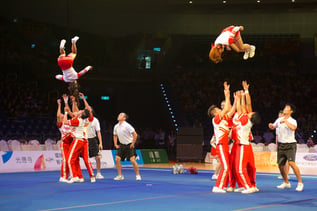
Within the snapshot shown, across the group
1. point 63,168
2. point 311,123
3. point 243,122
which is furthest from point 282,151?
point 311,123

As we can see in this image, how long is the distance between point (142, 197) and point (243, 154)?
8.43 ft

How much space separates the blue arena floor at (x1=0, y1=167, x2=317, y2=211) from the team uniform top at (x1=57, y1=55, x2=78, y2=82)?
267 cm

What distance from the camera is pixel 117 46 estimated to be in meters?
36.2

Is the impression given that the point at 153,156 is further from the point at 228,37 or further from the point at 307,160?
the point at 228,37

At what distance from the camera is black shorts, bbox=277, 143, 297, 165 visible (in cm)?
1262

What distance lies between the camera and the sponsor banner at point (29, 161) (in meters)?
19.6

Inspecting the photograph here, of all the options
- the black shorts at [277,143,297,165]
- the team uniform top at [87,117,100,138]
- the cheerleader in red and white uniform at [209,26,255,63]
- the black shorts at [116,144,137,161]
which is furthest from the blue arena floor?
the cheerleader in red and white uniform at [209,26,255,63]

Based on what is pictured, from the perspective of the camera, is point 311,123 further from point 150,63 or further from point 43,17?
point 43,17

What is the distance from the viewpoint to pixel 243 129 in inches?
463

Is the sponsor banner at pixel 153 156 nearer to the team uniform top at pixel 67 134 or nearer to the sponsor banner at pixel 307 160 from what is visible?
the sponsor banner at pixel 307 160

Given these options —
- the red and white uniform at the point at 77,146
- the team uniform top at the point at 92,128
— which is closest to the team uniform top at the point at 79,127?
the red and white uniform at the point at 77,146

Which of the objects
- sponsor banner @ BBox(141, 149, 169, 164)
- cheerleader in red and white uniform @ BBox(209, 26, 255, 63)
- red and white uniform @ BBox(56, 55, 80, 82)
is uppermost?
cheerleader in red and white uniform @ BBox(209, 26, 255, 63)

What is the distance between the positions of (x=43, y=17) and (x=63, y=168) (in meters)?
21.8

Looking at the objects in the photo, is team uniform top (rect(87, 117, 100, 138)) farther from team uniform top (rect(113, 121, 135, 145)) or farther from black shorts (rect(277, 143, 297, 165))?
black shorts (rect(277, 143, 297, 165))
